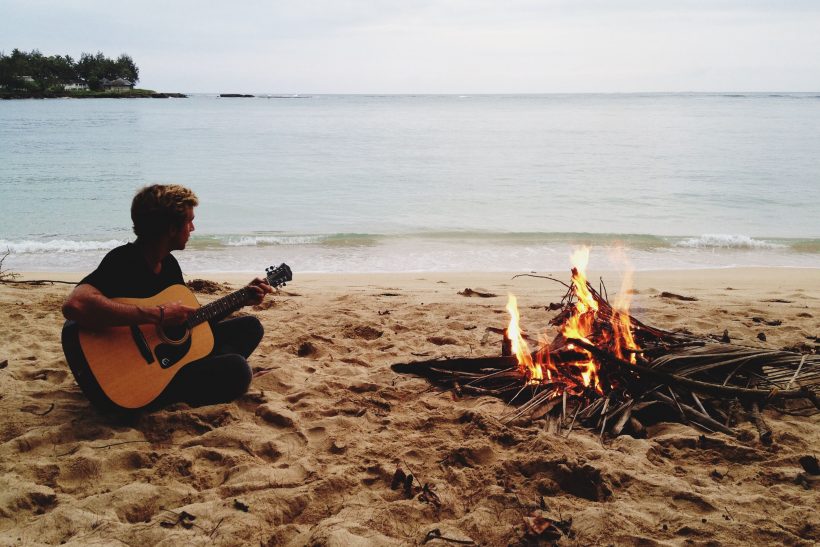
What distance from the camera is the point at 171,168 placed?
21375 mm

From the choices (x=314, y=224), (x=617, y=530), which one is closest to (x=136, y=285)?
(x=617, y=530)

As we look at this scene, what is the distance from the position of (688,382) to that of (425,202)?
12711 mm

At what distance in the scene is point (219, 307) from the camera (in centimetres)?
383

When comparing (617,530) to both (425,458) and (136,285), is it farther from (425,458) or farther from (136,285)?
(136,285)

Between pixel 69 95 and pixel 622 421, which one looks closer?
pixel 622 421

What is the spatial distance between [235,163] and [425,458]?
69.9 feet

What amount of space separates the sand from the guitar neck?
0.59 meters

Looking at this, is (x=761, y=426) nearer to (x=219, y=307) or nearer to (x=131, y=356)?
(x=219, y=307)

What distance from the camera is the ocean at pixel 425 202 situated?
1077 centimetres

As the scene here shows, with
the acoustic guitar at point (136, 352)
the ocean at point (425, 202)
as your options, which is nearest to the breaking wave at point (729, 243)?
the ocean at point (425, 202)

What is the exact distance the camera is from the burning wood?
3654mm

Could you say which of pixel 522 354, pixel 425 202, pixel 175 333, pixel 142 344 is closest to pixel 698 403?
pixel 522 354

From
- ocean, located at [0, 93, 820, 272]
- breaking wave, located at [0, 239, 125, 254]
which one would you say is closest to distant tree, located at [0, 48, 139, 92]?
ocean, located at [0, 93, 820, 272]

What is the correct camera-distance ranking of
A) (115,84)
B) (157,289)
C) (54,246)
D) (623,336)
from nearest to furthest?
(157,289), (623,336), (54,246), (115,84)
